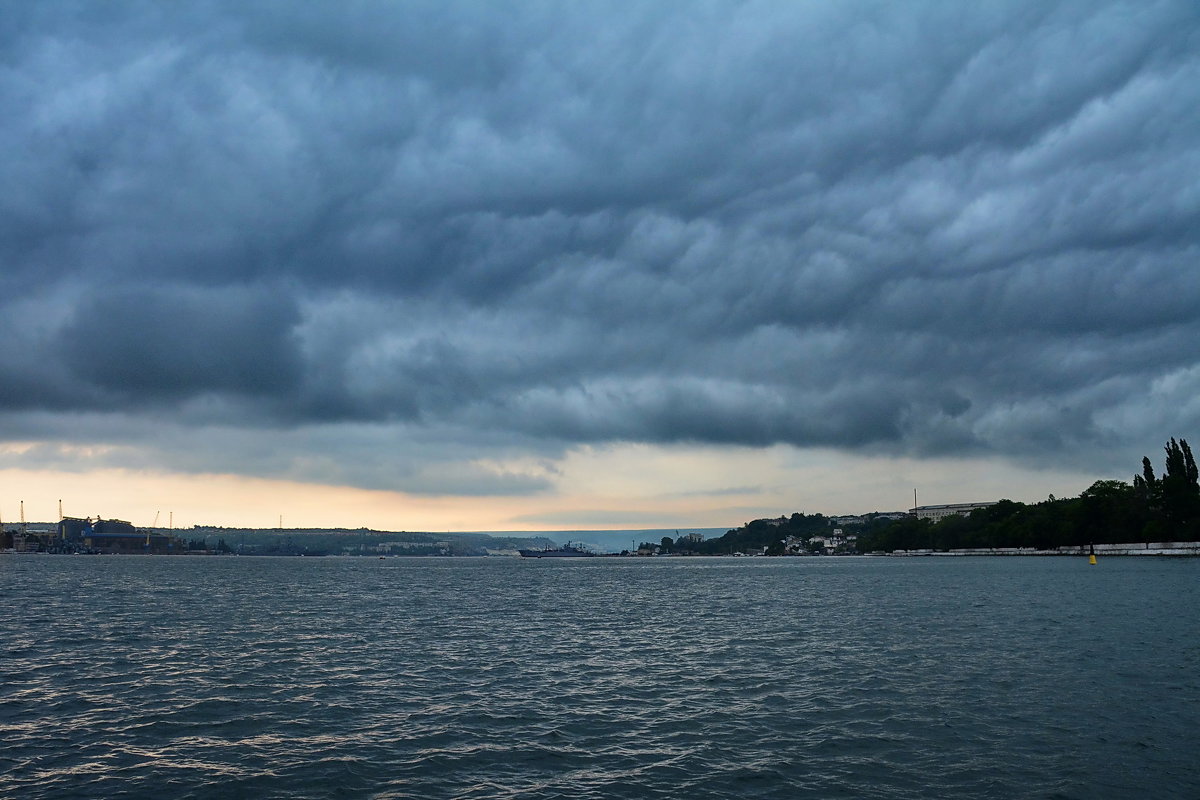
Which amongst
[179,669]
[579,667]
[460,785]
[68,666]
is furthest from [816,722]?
[68,666]

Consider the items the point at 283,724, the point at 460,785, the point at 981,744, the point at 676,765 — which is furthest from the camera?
the point at 283,724

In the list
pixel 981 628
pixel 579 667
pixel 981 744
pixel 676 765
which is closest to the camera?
pixel 676 765

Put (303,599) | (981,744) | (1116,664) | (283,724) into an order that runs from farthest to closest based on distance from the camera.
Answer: (303,599), (1116,664), (283,724), (981,744)

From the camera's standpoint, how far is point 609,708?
1341 inches

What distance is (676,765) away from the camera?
25.6m

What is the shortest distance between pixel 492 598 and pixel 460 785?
8430cm

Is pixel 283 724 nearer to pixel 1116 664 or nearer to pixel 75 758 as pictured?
pixel 75 758

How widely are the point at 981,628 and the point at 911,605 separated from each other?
24.4m

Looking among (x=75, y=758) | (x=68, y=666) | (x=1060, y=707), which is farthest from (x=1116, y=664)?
(x=68, y=666)

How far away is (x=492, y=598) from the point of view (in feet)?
348

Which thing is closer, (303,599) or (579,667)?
(579,667)

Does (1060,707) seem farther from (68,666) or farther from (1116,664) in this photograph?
(68,666)

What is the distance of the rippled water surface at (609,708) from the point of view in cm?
2406

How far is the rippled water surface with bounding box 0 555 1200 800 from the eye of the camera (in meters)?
24.1
